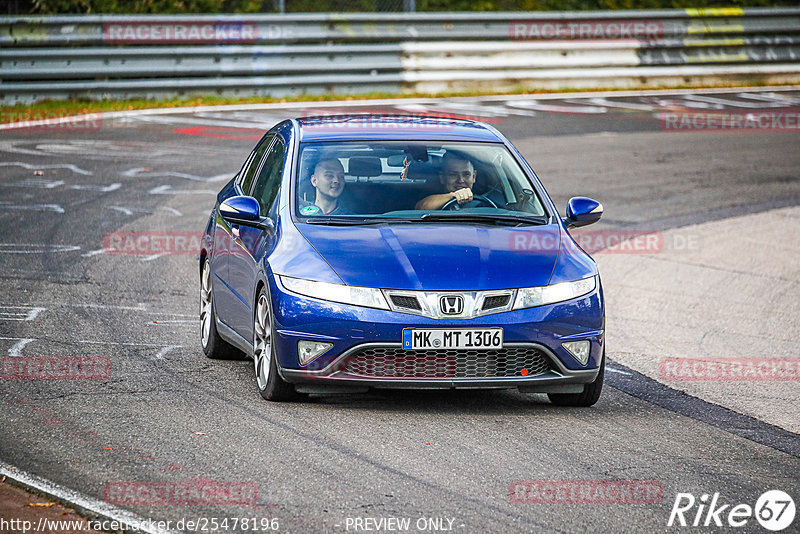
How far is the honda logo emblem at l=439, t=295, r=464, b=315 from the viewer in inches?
277

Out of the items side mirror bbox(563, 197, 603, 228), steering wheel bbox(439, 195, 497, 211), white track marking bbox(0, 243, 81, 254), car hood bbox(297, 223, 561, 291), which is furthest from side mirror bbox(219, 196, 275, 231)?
white track marking bbox(0, 243, 81, 254)

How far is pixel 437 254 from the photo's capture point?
734cm

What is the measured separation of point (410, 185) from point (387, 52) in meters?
16.4

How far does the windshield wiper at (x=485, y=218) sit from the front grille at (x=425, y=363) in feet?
3.69

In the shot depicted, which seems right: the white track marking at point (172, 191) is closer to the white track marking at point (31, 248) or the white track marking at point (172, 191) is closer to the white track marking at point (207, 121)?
the white track marking at point (31, 248)

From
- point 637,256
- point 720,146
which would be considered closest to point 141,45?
point 720,146

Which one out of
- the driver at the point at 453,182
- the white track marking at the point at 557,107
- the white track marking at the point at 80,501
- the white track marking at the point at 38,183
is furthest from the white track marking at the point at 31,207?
the white track marking at the point at 557,107

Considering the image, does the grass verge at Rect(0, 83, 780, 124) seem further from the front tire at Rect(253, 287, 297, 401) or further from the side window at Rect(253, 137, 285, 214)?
the front tire at Rect(253, 287, 297, 401)

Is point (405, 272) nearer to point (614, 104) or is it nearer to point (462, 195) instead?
point (462, 195)

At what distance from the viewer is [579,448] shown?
658cm

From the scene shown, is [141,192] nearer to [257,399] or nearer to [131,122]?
[131,122]

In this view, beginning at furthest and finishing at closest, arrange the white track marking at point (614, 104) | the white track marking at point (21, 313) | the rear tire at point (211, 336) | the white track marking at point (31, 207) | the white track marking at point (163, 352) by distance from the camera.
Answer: the white track marking at point (614, 104), the white track marking at point (31, 207), the white track marking at point (21, 313), the rear tire at point (211, 336), the white track marking at point (163, 352)

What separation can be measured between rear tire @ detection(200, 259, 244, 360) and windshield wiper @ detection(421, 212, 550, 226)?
178 centimetres

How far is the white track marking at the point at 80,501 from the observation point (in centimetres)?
512
